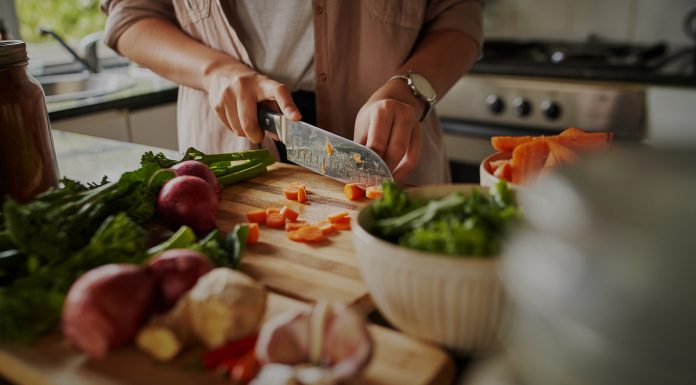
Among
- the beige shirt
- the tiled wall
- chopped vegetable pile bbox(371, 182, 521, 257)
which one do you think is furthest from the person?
the tiled wall

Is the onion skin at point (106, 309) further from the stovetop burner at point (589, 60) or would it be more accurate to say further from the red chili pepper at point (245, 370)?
the stovetop burner at point (589, 60)

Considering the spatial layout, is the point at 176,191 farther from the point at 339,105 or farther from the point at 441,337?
the point at 339,105

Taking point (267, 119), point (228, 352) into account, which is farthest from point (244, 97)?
point (228, 352)

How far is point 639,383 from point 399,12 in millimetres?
1385

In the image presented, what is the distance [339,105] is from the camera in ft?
5.43

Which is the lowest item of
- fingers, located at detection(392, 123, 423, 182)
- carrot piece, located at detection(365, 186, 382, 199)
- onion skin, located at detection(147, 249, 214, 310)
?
carrot piece, located at detection(365, 186, 382, 199)

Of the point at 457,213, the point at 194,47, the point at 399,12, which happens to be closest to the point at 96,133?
the point at 194,47

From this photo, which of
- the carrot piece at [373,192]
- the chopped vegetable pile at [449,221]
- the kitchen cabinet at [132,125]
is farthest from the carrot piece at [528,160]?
the kitchen cabinet at [132,125]

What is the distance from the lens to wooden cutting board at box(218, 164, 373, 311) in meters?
0.92

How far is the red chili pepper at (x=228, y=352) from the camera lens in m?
0.71

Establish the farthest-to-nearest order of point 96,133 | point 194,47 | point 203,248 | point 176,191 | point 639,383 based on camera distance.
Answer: point 96,133, point 194,47, point 176,191, point 203,248, point 639,383

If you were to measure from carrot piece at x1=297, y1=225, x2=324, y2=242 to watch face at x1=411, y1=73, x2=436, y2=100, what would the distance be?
503mm

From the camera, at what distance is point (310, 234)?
1083 millimetres

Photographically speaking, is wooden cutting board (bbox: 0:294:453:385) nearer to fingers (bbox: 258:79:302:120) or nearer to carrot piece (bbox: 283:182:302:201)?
carrot piece (bbox: 283:182:302:201)
